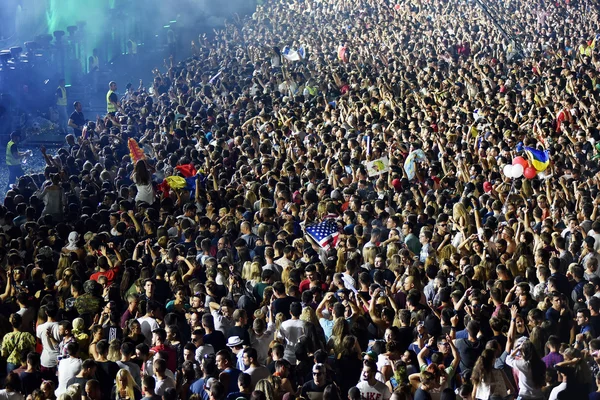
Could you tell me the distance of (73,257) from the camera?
1274 cm

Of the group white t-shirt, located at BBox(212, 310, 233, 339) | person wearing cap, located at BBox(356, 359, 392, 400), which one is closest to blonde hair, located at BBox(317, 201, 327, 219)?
white t-shirt, located at BBox(212, 310, 233, 339)

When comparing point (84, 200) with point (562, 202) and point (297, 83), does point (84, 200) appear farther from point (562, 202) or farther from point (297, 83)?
point (297, 83)

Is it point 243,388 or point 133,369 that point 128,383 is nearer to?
point 133,369

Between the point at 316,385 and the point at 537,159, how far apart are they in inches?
267

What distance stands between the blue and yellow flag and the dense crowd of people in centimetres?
24

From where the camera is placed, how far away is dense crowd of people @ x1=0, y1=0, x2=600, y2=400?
29.0 ft

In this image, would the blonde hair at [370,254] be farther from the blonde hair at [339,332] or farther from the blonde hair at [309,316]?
the blonde hair at [339,332]

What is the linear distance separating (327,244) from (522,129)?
5562 mm

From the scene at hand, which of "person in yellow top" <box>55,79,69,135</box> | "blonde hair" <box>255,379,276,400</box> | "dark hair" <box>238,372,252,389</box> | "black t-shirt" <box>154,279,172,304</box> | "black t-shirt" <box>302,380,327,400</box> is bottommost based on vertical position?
"person in yellow top" <box>55,79,69,135</box>

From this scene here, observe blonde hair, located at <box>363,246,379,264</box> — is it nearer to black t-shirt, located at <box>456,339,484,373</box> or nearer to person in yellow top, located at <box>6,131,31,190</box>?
black t-shirt, located at <box>456,339,484,373</box>

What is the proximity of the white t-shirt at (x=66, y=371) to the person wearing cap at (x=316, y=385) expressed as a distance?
2.11m

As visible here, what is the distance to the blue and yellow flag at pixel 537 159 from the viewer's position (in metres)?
14.1

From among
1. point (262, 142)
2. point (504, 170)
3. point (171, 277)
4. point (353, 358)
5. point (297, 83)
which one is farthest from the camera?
point (297, 83)

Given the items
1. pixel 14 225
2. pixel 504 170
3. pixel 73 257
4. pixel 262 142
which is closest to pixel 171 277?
pixel 73 257
